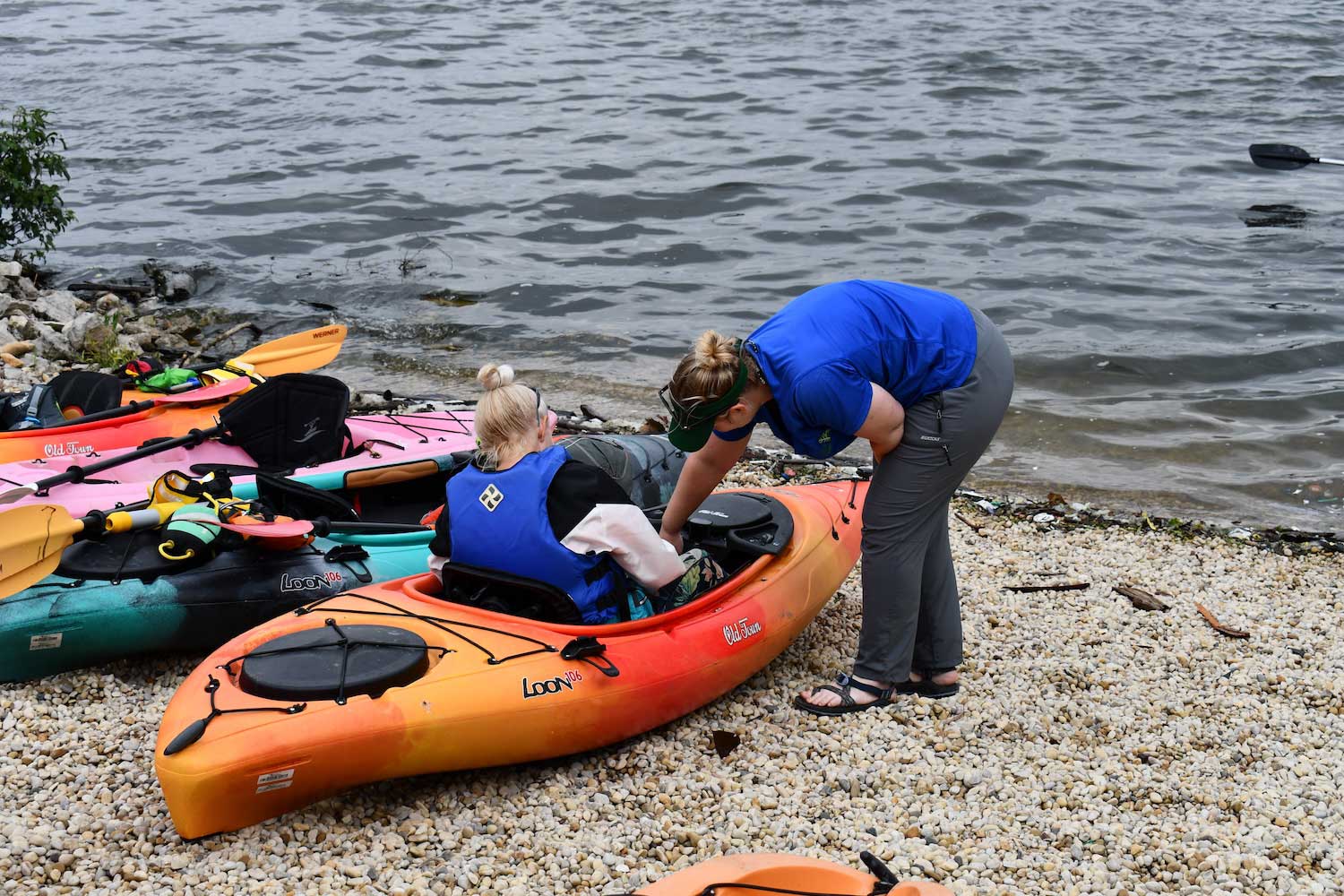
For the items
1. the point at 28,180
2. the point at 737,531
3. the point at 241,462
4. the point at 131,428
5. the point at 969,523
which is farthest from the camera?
the point at 28,180

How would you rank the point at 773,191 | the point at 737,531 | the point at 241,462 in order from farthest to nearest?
the point at 773,191 < the point at 241,462 < the point at 737,531

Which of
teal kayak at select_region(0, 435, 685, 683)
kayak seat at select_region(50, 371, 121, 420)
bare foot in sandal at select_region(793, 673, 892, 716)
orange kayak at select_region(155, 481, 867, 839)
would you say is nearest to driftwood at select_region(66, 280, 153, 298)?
kayak seat at select_region(50, 371, 121, 420)

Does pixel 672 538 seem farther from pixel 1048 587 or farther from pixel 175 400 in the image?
pixel 175 400

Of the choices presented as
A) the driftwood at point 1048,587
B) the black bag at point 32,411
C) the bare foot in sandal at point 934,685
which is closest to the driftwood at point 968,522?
the driftwood at point 1048,587

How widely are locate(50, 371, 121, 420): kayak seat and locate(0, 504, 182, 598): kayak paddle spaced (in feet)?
5.63

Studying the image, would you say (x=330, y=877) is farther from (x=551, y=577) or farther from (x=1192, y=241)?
(x=1192, y=241)

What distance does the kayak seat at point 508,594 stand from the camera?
13.1ft

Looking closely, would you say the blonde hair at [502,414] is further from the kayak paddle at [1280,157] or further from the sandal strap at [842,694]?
the kayak paddle at [1280,157]

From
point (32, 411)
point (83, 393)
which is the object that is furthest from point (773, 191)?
point (32, 411)

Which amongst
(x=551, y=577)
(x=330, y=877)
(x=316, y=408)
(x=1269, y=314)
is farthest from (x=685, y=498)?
(x=1269, y=314)

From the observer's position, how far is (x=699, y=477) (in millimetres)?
4070

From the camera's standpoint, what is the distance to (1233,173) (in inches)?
507

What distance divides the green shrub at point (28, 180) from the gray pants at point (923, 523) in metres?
8.33

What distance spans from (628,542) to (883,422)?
880mm
